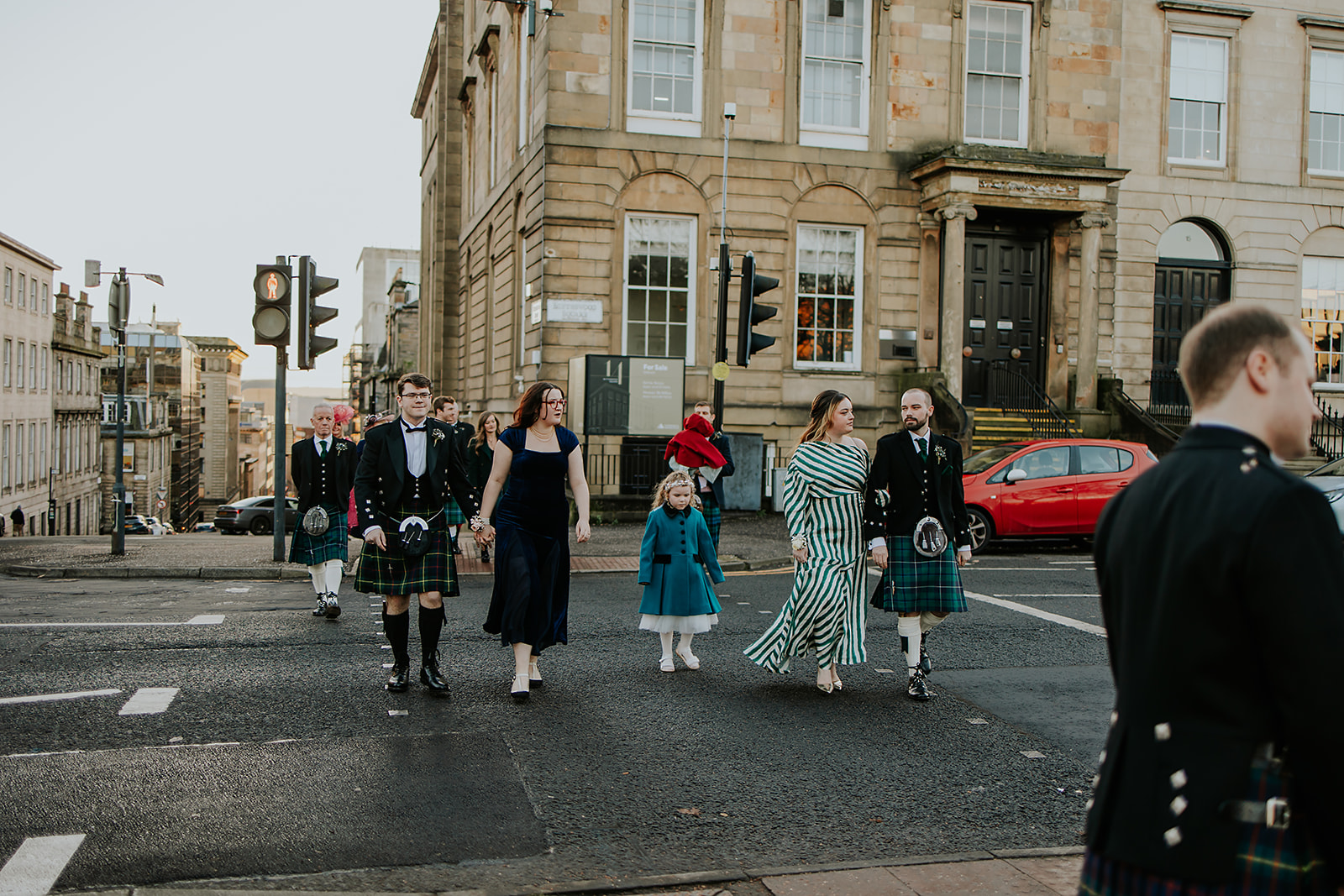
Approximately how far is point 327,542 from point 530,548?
3889 mm

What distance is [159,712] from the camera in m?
6.51

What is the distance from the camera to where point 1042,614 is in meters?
10.6

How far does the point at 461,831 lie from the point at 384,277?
82693mm

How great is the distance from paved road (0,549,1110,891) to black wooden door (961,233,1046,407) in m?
13.9

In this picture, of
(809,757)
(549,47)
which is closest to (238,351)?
(549,47)

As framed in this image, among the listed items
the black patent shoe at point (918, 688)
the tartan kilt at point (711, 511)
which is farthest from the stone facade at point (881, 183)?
the black patent shoe at point (918, 688)

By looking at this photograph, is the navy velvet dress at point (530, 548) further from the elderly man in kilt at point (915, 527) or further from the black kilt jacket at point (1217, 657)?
the black kilt jacket at point (1217, 657)

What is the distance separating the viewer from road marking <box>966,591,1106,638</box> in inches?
391

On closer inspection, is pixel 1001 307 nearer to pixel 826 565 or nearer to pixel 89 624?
pixel 826 565

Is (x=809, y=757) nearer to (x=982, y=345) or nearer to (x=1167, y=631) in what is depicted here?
(x=1167, y=631)

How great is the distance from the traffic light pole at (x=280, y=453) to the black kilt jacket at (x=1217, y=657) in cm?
1117

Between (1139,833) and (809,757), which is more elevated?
(1139,833)

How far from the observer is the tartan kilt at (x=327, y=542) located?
10.3 meters

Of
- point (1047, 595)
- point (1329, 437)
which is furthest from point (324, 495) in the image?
point (1329, 437)
